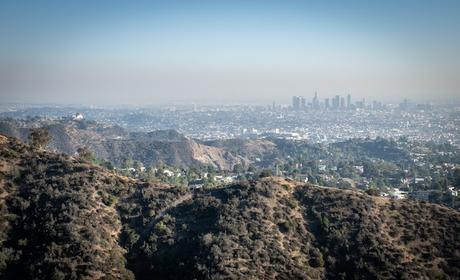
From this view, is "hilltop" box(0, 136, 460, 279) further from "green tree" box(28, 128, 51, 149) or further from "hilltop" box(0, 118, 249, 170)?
"hilltop" box(0, 118, 249, 170)

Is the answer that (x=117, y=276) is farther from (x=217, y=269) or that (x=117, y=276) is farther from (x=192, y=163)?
(x=192, y=163)

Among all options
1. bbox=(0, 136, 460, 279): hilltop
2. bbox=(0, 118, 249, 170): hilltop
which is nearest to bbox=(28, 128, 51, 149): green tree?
bbox=(0, 136, 460, 279): hilltop

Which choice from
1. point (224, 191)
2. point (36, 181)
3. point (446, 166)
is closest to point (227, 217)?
point (224, 191)

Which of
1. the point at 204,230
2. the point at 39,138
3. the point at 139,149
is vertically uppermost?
the point at 39,138

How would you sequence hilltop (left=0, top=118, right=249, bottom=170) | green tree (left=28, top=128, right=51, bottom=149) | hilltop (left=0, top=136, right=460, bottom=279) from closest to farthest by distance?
hilltop (left=0, top=136, right=460, bottom=279) < green tree (left=28, top=128, right=51, bottom=149) < hilltop (left=0, top=118, right=249, bottom=170)

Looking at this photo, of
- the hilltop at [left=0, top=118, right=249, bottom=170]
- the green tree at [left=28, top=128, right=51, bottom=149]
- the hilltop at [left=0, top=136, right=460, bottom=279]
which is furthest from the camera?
the hilltop at [left=0, top=118, right=249, bottom=170]

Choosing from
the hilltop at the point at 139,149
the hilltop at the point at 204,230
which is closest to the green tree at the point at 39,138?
the hilltop at the point at 204,230

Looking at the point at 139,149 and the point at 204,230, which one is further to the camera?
the point at 139,149

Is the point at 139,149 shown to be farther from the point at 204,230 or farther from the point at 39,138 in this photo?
the point at 204,230

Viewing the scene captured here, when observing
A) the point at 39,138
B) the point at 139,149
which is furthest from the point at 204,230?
the point at 139,149
